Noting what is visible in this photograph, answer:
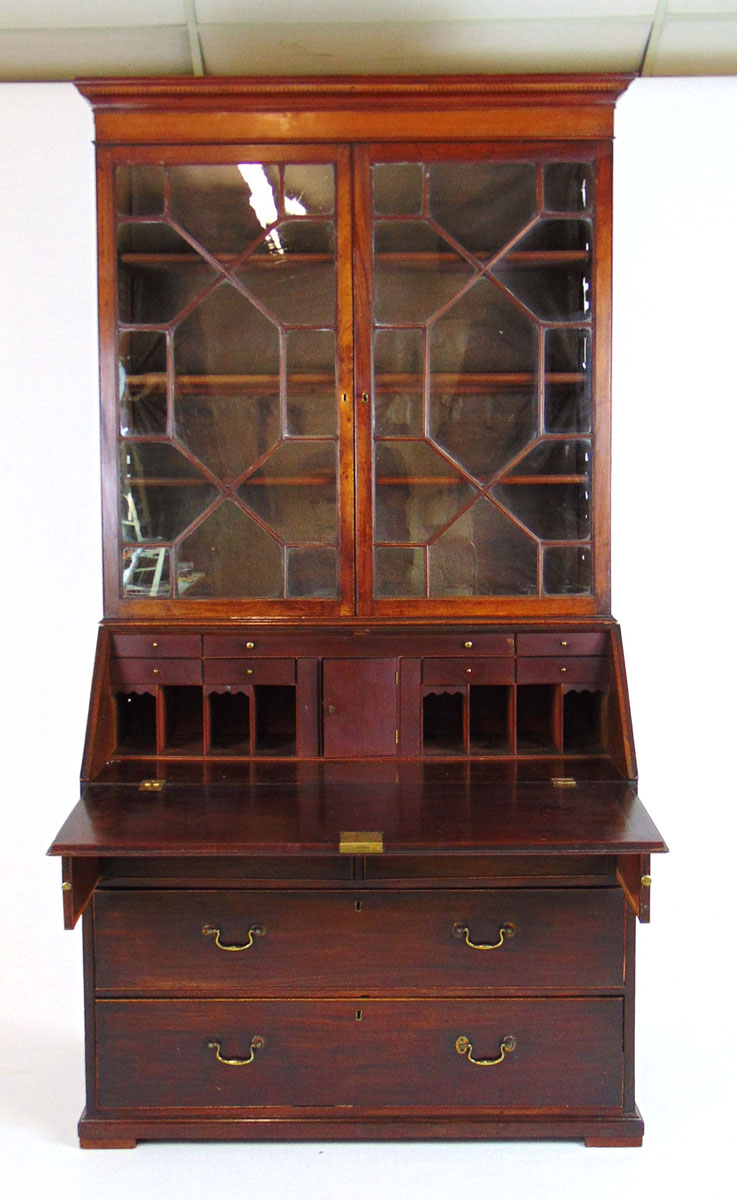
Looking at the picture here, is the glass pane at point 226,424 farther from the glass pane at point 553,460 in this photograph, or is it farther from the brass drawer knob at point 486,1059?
the brass drawer knob at point 486,1059

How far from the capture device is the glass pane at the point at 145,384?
7.82ft

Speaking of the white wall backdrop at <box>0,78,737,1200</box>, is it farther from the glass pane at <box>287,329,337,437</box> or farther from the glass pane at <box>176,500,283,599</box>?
the glass pane at <box>287,329,337,437</box>

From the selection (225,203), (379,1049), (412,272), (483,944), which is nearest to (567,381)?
(412,272)

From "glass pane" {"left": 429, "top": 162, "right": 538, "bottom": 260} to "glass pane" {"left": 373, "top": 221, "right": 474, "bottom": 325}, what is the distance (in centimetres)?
5

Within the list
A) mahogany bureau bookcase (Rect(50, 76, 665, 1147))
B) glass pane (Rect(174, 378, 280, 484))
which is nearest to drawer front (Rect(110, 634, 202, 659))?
mahogany bureau bookcase (Rect(50, 76, 665, 1147))

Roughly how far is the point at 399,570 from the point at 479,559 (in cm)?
18

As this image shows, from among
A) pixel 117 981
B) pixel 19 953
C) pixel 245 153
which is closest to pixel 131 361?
pixel 245 153

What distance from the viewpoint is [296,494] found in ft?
7.87

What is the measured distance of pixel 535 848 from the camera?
6.48 ft

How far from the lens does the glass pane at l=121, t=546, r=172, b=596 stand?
2.40 metres

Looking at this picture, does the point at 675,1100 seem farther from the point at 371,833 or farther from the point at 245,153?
the point at 245,153

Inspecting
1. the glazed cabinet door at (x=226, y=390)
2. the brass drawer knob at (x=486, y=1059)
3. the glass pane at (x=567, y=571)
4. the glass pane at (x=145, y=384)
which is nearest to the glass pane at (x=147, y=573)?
the glazed cabinet door at (x=226, y=390)

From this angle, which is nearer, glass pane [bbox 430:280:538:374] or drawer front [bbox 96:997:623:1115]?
drawer front [bbox 96:997:623:1115]

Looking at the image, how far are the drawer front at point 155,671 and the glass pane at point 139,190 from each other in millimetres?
976
